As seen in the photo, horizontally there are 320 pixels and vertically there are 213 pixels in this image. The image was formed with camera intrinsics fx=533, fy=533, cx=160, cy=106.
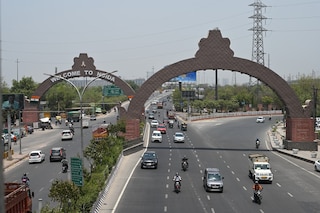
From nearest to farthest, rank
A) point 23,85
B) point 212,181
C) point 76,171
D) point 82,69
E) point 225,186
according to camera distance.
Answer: point 76,171, point 212,181, point 225,186, point 82,69, point 23,85

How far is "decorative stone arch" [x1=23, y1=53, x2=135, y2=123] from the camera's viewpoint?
259 ft

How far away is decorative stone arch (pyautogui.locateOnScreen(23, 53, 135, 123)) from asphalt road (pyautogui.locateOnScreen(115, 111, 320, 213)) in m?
22.4

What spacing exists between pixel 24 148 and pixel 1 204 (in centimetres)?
5605

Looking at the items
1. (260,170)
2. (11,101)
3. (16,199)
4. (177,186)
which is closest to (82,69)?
(11,101)

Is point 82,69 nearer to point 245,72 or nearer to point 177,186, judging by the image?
point 245,72

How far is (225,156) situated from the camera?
177 ft

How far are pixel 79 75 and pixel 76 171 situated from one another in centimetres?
5496

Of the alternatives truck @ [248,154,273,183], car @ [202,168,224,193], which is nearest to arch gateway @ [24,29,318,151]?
truck @ [248,154,273,183]

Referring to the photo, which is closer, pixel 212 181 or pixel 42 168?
pixel 212 181

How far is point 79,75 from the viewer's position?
79.2m

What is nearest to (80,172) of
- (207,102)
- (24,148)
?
(24,148)

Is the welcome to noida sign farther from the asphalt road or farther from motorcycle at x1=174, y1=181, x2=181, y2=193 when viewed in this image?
motorcycle at x1=174, y1=181, x2=181, y2=193

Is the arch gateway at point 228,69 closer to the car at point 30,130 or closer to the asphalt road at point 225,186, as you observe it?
the asphalt road at point 225,186

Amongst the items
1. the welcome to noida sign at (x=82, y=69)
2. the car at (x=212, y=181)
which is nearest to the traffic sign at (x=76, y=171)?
the car at (x=212, y=181)
